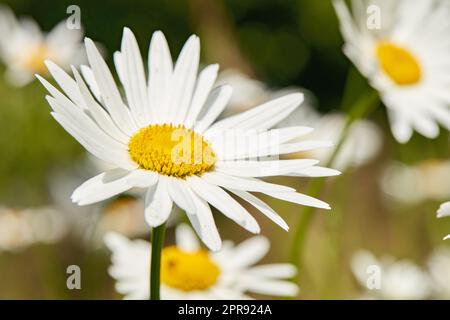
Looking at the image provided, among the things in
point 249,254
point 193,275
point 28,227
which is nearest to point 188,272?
point 193,275

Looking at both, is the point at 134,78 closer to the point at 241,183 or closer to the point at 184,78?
the point at 184,78

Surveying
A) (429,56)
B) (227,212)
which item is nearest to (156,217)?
(227,212)

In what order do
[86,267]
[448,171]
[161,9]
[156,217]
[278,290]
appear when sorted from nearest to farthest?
[156,217] < [278,290] < [86,267] < [448,171] < [161,9]

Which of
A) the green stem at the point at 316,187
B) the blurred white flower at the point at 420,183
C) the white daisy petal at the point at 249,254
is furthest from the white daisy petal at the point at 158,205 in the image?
the blurred white flower at the point at 420,183

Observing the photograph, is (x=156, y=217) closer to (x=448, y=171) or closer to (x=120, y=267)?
(x=120, y=267)

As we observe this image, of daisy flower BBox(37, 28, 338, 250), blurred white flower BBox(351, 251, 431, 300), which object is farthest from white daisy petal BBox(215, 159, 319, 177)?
blurred white flower BBox(351, 251, 431, 300)
